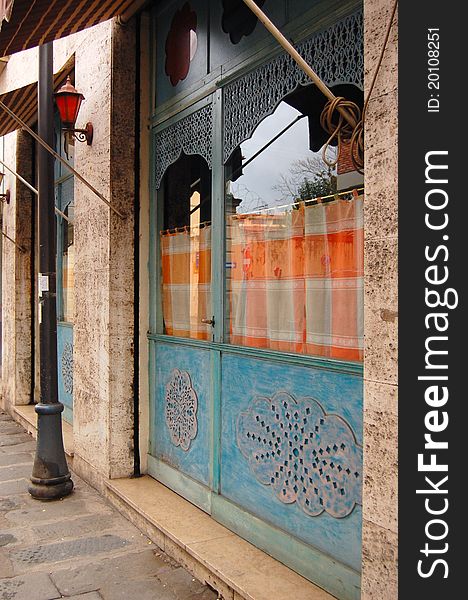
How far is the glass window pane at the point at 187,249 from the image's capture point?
488cm

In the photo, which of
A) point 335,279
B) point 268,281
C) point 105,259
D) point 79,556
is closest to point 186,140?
point 105,259

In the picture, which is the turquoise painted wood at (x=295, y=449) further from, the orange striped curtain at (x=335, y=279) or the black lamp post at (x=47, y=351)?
the black lamp post at (x=47, y=351)

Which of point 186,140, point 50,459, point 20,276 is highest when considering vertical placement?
point 186,140

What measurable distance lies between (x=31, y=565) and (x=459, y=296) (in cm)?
332

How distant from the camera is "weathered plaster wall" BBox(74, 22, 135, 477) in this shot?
5.51m

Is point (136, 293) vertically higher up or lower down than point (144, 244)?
lower down

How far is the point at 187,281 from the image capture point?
5113 millimetres

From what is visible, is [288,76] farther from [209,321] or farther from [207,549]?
[207,549]

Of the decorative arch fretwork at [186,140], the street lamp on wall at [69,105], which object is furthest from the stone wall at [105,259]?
the decorative arch fretwork at [186,140]

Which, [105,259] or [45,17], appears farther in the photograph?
[105,259]

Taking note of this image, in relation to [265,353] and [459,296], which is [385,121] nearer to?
[459,296]

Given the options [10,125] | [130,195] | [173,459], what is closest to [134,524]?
[173,459]

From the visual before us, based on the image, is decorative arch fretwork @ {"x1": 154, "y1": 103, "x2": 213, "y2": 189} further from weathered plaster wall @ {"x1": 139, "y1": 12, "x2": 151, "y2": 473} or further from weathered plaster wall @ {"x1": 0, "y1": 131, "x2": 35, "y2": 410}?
weathered plaster wall @ {"x1": 0, "y1": 131, "x2": 35, "y2": 410}

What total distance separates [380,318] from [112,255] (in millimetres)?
3301
